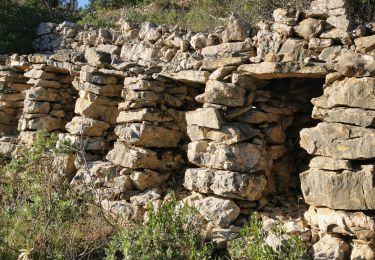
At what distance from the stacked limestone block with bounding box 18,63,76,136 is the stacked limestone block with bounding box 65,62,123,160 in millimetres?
772

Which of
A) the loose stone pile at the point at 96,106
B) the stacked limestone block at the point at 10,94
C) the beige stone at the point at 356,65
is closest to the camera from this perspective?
the beige stone at the point at 356,65

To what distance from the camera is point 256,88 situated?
5.35 meters

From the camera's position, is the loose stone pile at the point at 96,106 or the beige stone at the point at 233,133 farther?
the loose stone pile at the point at 96,106

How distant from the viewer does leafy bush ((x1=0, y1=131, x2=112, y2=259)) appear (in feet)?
15.9

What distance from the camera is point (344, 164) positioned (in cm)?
426

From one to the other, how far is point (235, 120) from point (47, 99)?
3.74m

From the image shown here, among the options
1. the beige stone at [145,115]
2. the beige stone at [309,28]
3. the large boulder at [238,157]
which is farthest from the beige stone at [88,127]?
the beige stone at [309,28]

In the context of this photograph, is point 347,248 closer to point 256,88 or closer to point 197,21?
point 256,88

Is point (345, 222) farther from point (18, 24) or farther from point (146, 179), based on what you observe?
point (18, 24)

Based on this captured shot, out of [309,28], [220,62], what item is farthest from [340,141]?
[220,62]

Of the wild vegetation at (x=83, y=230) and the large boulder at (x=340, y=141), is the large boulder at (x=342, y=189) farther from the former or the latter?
the wild vegetation at (x=83, y=230)

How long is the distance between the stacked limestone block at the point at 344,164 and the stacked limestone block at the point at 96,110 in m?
3.23

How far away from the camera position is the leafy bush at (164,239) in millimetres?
4262

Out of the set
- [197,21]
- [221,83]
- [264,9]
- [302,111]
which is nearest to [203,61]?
[221,83]
